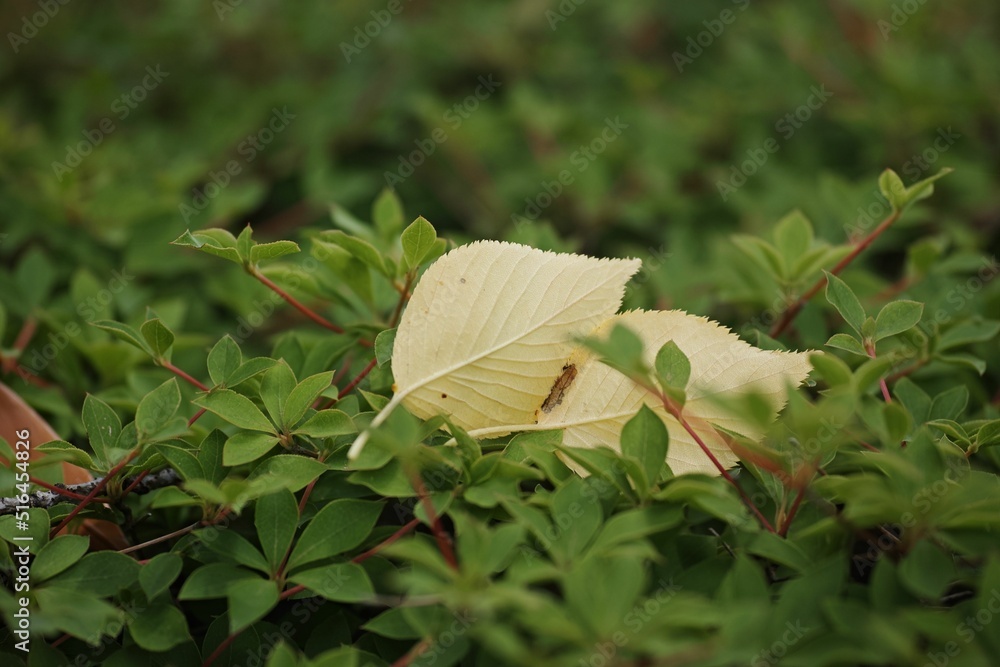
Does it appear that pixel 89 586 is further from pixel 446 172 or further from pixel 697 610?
pixel 446 172

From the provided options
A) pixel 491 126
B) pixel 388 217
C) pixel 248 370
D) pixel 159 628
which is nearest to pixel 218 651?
pixel 159 628

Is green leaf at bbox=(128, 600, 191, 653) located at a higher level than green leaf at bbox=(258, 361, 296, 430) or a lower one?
lower

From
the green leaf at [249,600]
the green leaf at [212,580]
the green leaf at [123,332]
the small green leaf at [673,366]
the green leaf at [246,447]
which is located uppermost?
the small green leaf at [673,366]

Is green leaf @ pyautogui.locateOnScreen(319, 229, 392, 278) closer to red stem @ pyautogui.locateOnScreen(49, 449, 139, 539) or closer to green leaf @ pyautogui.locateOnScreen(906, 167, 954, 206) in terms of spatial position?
red stem @ pyautogui.locateOnScreen(49, 449, 139, 539)

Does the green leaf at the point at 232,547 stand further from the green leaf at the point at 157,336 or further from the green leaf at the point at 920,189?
the green leaf at the point at 920,189

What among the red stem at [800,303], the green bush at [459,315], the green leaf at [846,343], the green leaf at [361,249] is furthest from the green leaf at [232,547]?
the red stem at [800,303]

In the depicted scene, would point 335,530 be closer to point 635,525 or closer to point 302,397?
point 302,397

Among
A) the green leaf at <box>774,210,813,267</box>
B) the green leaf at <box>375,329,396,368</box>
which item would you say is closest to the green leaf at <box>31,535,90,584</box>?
the green leaf at <box>375,329,396,368</box>
